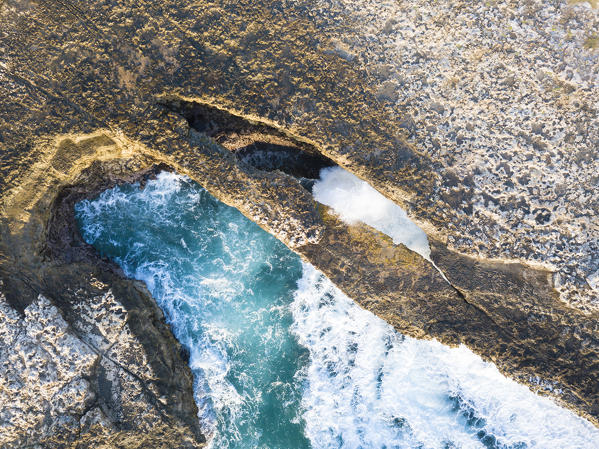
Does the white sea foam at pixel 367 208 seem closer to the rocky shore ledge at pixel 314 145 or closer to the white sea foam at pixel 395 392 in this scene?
the rocky shore ledge at pixel 314 145

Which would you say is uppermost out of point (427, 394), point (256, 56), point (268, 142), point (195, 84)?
point (256, 56)

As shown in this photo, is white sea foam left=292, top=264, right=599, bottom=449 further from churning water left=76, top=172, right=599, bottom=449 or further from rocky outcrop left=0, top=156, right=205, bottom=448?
rocky outcrop left=0, top=156, right=205, bottom=448

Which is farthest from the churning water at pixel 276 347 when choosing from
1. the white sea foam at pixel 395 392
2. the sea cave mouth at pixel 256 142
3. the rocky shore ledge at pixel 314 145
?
the rocky shore ledge at pixel 314 145

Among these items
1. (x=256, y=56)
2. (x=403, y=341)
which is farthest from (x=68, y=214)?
(x=403, y=341)

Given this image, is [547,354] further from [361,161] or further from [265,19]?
→ [265,19]

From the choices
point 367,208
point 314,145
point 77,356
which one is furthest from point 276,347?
point 314,145

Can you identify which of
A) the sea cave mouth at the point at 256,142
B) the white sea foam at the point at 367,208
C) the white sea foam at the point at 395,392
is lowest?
the white sea foam at the point at 395,392
